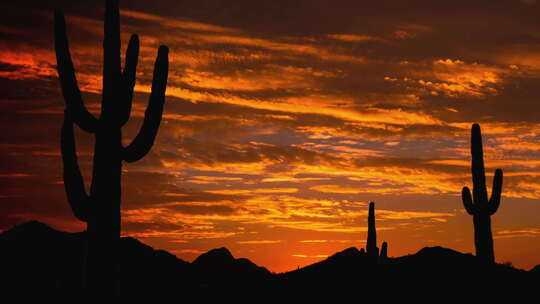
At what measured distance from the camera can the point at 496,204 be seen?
21.7 m

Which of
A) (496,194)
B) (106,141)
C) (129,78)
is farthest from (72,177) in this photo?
(496,194)

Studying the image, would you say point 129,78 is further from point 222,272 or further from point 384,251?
point 222,272

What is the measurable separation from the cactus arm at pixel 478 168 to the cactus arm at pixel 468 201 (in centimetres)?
17

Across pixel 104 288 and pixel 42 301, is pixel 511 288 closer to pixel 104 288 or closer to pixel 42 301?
pixel 42 301

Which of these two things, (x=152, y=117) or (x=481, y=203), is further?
(x=481, y=203)

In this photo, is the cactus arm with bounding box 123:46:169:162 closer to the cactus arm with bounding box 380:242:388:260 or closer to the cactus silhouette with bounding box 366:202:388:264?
the cactus silhouette with bounding box 366:202:388:264

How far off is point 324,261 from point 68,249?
18178 millimetres

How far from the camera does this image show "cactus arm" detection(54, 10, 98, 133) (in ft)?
40.6

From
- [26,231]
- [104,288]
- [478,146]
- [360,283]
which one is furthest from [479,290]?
[26,231]

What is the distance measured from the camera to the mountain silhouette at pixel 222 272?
28.4 m

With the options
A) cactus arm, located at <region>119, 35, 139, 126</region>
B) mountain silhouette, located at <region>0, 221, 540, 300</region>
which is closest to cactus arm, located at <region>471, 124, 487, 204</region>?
mountain silhouette, located at <region>0, 221, 540, 300</region>

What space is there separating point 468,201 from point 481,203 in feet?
1.36

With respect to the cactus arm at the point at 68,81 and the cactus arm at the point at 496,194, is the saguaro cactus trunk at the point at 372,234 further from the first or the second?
the cactus arm at the point at 68,81

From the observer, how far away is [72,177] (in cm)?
1258
